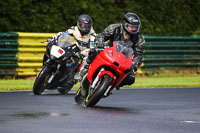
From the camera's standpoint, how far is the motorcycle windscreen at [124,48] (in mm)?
10688

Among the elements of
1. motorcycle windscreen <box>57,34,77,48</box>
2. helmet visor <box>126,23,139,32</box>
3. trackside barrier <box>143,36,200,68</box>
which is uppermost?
helmet visor <box>126,23,139,32</box>

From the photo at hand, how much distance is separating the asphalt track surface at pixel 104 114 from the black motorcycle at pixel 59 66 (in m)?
0.35

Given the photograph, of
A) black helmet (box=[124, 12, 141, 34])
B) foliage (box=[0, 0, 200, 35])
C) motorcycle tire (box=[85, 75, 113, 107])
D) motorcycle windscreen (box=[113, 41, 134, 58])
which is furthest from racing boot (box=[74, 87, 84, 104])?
foliage (box=[0, 0, 200, 35])

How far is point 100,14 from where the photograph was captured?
23.0 m

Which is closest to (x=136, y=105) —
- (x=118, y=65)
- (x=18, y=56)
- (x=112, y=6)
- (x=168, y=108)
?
(x=168, y=108)

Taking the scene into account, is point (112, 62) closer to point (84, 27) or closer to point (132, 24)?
point (132, 24)

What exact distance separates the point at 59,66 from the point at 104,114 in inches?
165

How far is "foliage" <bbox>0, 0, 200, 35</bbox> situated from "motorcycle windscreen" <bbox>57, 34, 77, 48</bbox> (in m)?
6.52

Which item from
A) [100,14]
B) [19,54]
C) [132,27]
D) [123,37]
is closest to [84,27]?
[123,37]

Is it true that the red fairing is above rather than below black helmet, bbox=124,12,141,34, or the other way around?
below

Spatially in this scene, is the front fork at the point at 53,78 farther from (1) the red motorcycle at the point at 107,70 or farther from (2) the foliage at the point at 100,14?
(2) the foliage at the point at 100,14

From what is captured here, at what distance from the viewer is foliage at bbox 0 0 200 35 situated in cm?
2062

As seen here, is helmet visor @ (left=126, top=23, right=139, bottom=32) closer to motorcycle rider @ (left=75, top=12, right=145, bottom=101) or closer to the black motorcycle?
motorcycle rider @ (left=75, top=12, right=145, bottom=101)

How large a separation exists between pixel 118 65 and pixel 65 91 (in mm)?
4256
